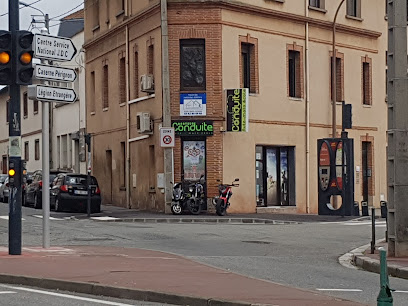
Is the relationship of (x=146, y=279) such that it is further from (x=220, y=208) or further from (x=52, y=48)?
(x=220, y=208)

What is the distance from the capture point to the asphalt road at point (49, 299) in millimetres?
10343

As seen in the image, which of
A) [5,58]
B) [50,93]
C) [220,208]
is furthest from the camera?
[220,208]

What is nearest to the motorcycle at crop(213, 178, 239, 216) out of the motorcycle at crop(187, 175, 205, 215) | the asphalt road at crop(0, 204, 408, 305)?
the motorcycle at crop(187, 175, 205, 215)

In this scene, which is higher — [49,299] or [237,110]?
[237,110]

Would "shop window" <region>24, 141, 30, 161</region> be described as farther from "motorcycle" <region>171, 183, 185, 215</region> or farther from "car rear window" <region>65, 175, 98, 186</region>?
"motorcycle" <region>171, 183, 185, 215</region>

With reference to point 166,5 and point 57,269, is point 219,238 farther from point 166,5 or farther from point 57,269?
point 166,5

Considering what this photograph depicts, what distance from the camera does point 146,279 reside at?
12148 millimetres

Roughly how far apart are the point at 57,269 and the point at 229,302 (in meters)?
4.26

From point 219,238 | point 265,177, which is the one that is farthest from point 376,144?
point 219,238

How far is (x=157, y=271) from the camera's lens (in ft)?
43.8

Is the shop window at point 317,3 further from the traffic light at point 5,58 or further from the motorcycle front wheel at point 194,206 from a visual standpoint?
the traffic light at point 5,58

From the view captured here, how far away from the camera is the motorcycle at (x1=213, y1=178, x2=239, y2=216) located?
2962cm

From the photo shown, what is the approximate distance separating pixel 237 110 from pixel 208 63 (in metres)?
2.03

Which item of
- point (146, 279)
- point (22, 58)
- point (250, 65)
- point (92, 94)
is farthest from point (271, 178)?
point (146, 279)
